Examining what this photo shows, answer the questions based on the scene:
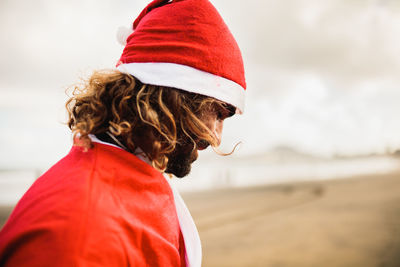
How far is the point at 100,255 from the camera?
886 millimetres

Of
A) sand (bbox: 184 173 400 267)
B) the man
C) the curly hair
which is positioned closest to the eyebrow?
the man

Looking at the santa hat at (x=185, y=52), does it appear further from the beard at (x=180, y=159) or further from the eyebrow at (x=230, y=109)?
the beard at (x=180, y=159)

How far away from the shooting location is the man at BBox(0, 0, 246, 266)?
0.87 metres

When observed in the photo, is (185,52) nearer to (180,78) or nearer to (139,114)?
(180,78)

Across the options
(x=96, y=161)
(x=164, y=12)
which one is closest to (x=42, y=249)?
(x=96, y=161)

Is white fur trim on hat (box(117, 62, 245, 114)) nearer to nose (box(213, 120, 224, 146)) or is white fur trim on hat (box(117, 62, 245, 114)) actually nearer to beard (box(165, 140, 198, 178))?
nose (box(213, 120, 224, 146))

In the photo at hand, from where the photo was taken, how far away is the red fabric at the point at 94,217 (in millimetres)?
842

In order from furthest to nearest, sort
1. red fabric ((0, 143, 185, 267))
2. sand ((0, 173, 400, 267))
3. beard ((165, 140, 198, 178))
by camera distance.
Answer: sand ((0, 173, 400, 267)), beard ((165, 140, 198, 178)), red fabric ((0, 143, 185, 267))

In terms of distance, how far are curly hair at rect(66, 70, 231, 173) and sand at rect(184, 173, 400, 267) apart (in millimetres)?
4060

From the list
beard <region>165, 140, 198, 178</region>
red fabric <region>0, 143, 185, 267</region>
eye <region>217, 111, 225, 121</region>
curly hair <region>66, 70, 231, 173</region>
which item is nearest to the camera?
red fabric <region>0, 143, 185, 267</region>

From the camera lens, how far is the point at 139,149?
1295mm

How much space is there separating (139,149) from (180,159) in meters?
0.28

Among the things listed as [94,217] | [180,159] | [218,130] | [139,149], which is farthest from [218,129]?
[94,217]

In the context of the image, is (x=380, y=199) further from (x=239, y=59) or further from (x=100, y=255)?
(x=100, y=255)
